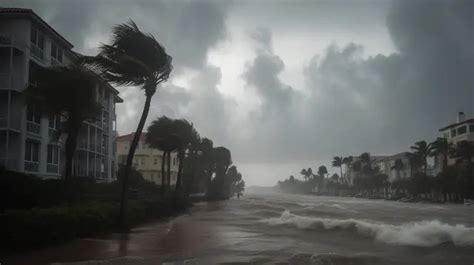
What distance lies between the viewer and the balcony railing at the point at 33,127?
116ft

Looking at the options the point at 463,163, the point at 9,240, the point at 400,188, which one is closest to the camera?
the point at 9,240

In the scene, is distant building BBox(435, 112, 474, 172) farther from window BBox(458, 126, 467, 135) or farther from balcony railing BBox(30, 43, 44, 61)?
balcony railing BBox(30, 43, 44, 61)

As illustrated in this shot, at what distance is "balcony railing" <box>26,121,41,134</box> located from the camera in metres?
35.3

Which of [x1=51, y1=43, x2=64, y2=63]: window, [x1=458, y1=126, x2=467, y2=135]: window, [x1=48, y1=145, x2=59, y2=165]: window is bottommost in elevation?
[x1=48, y1=145, x2=59, y2=165]: window

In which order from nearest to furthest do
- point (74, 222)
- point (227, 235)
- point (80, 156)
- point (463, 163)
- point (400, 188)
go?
point (74, 222), point (227, 235), point (80, 156), point (463, 163), point (400, 188)

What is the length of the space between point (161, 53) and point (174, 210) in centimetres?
1739

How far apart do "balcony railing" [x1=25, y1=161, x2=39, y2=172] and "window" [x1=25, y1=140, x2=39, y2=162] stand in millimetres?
301

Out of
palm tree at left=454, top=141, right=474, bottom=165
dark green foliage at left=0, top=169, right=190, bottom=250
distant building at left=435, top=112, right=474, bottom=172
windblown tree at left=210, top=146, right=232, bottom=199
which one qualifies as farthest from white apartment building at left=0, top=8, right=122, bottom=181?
distant building at left=435, top=112, right=474, bottom=172

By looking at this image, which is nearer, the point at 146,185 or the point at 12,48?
the point at 12,48

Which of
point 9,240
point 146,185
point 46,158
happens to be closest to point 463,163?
point 146,185

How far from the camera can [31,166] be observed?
35.8 metres

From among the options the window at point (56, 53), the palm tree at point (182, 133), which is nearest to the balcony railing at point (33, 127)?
the window at point (56, 53)

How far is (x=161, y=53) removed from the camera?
20.7 m

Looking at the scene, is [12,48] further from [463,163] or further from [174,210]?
[463,163]
